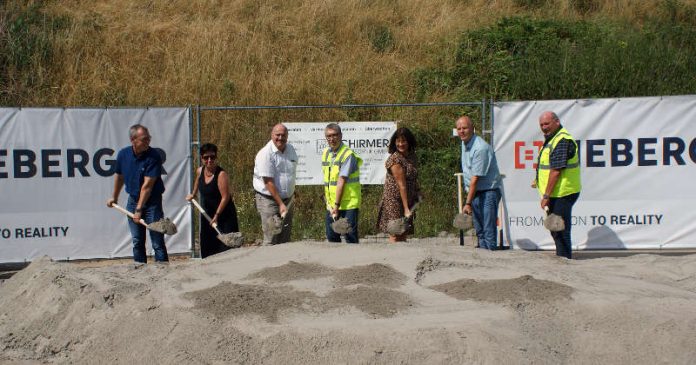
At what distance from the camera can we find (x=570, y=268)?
7562mm

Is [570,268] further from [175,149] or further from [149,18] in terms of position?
[149,18]

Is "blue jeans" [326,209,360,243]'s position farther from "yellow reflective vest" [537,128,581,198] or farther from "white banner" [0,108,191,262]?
"white banner" [0,108,191,262]

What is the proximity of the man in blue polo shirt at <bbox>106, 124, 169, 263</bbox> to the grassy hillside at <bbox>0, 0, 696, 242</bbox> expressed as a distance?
406cm

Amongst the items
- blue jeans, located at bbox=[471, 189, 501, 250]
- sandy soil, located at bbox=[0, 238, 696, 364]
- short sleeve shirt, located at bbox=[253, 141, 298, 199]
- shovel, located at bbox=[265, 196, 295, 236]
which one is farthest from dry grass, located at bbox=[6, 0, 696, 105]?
sandy soil, located at bbox=[0, 238, 696, 364]

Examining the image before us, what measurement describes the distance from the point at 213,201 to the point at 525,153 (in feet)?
14.5

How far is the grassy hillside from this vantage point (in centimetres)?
1537

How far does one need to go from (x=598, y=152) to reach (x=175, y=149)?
5.85 metres

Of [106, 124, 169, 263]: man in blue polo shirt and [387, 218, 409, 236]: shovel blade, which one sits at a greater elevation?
[106, 124, 169, 263]: man in blue polo shirt

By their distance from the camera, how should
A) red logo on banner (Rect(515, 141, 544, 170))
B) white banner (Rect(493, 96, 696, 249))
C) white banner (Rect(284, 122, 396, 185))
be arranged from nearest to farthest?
white banner (Rect(493, 96, 696, 249)) → red logo on banner (Rect(515, 141, 544, 170)) → white banner (Rect(284, 122, 396, 185))

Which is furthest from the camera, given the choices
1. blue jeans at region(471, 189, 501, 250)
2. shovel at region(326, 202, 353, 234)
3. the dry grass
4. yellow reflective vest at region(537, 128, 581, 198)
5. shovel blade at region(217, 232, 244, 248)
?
the dry grass

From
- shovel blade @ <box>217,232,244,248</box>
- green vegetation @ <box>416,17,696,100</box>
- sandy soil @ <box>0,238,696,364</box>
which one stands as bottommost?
sandy soil @ <box>0,238,696,364</box>

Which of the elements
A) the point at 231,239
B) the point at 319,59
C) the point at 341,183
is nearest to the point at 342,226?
the point at 341,183

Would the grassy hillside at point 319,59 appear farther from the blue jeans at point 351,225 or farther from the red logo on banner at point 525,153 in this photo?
the blue jeans at point 351,225

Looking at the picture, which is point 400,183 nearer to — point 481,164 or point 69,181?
point 481,164
